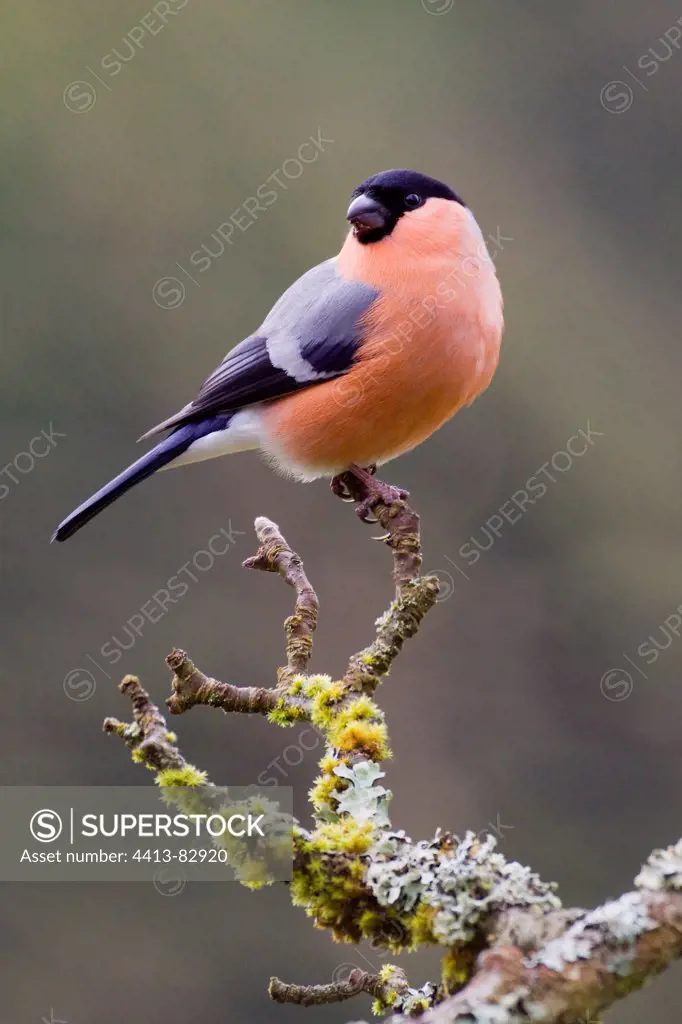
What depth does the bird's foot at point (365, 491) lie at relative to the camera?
68.7 inches

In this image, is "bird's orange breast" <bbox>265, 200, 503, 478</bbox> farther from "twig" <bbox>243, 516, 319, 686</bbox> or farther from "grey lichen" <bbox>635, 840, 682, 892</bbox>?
"grey lichen" <bbox>635, 840, 682, 892</bbox>

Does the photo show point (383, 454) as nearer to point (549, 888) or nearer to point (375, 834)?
point (375, 834)

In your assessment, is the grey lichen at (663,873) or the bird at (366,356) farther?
the bird at (366,356)

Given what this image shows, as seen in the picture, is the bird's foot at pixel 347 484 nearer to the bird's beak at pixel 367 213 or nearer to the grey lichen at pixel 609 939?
the bird's beak at pixel 367 213

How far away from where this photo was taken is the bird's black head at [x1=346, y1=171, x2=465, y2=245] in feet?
6.20

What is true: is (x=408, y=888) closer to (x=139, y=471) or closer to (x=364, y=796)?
(x=364, y=796)

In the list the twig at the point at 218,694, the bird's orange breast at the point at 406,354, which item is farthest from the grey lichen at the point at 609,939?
the bird's orange breast at the point at 406,354

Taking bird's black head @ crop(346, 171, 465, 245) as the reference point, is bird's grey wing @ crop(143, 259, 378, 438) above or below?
below

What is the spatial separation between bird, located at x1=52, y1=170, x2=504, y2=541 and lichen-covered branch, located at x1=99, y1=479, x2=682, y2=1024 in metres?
0.36

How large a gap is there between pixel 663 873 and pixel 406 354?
44.7 inches

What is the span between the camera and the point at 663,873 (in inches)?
31.6

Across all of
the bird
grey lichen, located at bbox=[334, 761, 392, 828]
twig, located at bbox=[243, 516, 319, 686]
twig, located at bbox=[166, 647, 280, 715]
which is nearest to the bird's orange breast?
the bird

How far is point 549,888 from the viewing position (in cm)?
87

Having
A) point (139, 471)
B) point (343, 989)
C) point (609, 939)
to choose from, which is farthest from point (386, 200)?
point (609, 939)
